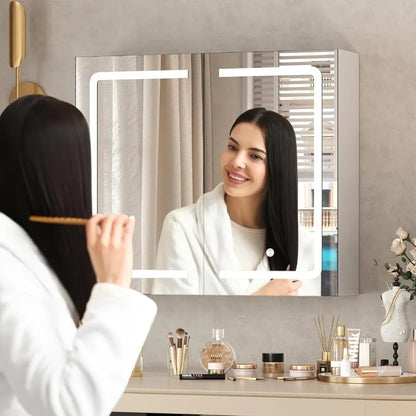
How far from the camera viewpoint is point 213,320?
344cm

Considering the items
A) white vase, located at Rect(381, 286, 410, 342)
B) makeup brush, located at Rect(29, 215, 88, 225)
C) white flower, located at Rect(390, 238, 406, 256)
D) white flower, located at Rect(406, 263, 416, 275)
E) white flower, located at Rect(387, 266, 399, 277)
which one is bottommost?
white vase, located at Rect(381, 286, 410, 342)

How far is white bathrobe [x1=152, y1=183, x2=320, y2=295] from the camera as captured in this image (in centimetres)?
318

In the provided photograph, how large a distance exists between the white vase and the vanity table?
19 centimetres

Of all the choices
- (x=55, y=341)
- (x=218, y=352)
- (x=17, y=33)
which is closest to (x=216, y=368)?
(x=218, y=352)

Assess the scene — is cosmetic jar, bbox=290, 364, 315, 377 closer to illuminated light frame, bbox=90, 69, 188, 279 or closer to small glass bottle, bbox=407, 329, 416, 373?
small glass bottle, bbox=407, 329, 416, 373

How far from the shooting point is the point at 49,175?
1113 mm

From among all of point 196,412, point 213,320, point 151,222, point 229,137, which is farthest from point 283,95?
point 196,412

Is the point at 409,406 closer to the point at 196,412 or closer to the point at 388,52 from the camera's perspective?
the point at 196,412

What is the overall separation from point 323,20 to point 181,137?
0.71 m

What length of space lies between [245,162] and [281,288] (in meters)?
0.46

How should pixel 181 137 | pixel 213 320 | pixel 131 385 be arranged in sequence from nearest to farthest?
pixel 131 385, pixel 181 137, pixel 213 320

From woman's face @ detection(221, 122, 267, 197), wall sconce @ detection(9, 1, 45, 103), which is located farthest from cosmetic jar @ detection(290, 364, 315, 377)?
wall sconce @ detection(9, 1, 45, 103)

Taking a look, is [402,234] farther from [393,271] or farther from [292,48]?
[292,48]

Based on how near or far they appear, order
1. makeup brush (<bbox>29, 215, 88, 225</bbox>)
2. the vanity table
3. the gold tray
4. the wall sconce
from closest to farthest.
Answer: makeup brush (<bbox>29, 215, 88, 225</bbox>) < the vanity table < the gold tray < the wall sconce
